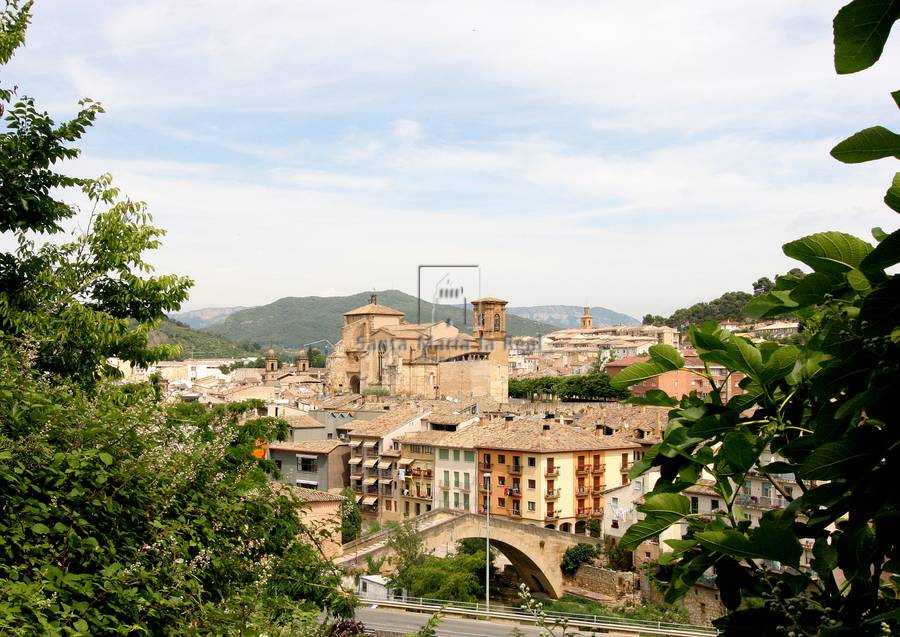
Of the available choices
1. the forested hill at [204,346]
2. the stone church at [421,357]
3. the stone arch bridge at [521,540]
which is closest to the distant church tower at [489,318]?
the stone church at [421,357]

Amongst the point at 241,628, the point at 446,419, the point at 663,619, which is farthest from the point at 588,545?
the point at 241,628

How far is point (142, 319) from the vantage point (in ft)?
22.7

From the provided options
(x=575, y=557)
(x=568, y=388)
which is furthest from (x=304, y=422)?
(x=568, y=388)

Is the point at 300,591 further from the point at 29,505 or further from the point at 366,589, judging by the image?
the point at 366,589

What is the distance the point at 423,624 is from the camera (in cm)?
2155

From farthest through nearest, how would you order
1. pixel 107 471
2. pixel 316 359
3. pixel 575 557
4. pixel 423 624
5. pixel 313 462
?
pixel 316 359 → pixel 313 462 → pixel 575 557 → pixel 423 624 → pixel 107 471

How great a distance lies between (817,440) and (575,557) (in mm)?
30028

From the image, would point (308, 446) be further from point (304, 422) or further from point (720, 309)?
point (720, 309)

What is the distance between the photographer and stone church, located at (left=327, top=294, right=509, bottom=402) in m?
68.4

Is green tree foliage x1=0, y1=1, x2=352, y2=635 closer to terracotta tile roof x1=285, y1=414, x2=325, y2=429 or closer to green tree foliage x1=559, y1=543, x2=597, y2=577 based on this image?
green tree foliage x1=559, y1=543, x2=597, y2=577

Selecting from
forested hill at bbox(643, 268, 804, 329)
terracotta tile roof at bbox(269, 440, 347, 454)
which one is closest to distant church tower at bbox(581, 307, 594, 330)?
forested hill at bbox(643, 268, 804, 329)

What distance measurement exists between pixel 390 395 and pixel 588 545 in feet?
127

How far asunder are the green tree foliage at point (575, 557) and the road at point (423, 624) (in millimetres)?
7736

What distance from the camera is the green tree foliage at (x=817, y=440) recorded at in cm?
141
